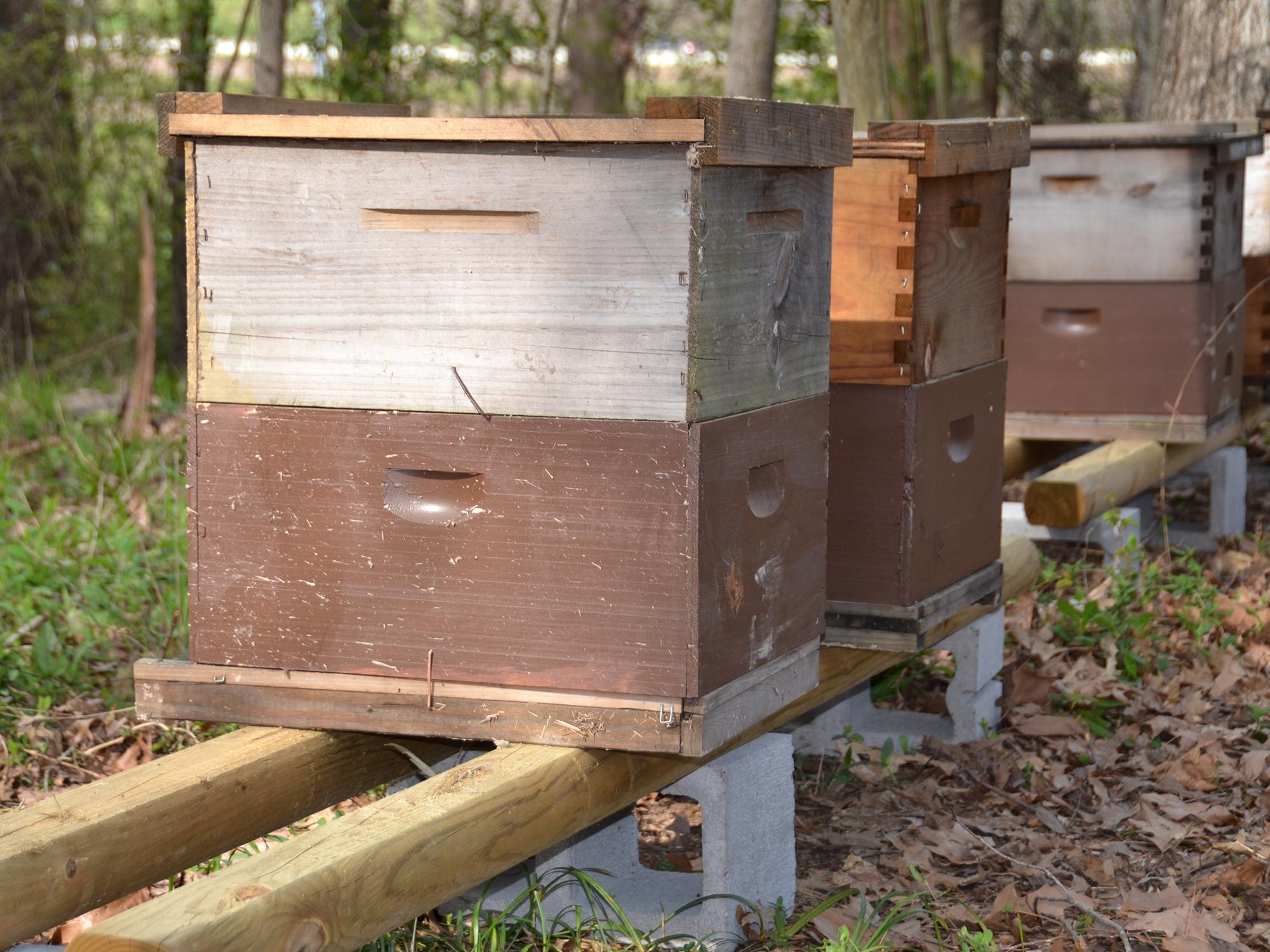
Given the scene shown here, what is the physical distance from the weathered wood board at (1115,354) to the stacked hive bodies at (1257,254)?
0.71 m

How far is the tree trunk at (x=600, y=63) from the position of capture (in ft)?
30.9

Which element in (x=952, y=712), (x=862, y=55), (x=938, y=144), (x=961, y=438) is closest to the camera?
(x=938, y=144)

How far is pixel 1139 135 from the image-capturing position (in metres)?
4.78

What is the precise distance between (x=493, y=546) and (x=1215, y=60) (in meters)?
5.22

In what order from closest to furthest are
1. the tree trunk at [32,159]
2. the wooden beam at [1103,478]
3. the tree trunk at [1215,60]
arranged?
the wooden beam at [1103,478] < the tree trunk at [1215,60] < the tree trunk at [32,159]

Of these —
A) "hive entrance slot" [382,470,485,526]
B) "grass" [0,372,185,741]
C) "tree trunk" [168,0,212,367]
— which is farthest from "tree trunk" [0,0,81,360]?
"hive entrance slot" [382,470,485,526]

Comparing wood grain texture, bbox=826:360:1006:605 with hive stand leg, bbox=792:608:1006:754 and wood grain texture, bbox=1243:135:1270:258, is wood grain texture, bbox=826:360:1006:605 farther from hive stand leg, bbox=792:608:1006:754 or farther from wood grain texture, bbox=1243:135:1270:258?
wood grain texture, bbox=1243:135:1270:258

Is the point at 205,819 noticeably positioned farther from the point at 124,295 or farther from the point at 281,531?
the point at 124,295

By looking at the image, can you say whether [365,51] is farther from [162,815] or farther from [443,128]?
[162,815]

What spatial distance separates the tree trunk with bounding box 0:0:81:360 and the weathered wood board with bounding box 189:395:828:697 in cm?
564

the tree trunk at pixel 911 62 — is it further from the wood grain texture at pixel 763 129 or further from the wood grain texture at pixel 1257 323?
the wood grain texture at pixel 763 129

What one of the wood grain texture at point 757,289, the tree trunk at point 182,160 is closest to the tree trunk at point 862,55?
the wood grain texture at point 757,289

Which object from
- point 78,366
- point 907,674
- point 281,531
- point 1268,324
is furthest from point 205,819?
point 78,366

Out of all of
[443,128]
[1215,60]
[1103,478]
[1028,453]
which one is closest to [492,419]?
[443,128]
